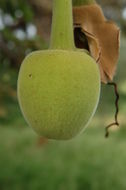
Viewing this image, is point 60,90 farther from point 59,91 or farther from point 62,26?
point 62,26

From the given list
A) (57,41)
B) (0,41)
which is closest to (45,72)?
(57,41)

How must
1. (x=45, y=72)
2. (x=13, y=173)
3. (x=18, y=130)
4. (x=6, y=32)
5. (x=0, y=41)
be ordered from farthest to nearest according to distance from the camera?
(x=18, y=130)
(x=13, y=173)
(x=0, y=41)
(x=6, y=32)
(x=45, y=72)

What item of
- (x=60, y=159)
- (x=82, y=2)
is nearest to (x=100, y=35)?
(x=82, y=2)

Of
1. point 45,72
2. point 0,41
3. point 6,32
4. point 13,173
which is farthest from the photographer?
point 13,173

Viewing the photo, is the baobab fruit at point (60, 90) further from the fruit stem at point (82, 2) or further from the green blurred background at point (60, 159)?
the green blurred background at point (60, 159)

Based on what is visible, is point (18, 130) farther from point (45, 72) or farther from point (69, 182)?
point (45, 72)

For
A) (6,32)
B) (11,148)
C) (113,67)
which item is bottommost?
(11,148)
